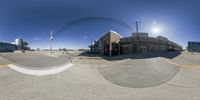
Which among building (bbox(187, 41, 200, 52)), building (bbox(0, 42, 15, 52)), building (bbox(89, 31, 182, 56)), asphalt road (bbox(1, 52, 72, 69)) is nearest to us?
asphalt road (bbox(1, 52, 72, 69))

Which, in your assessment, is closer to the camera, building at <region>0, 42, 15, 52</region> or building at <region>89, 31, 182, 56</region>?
building at <region>0, 42, 15, 52</region>

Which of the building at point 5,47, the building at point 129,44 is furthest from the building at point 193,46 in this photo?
the building at point 5,47

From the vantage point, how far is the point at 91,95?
4.08 m

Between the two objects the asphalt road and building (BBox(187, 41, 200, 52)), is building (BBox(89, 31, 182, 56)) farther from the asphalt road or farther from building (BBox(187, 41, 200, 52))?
the asphalt road

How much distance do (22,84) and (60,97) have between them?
2.37m

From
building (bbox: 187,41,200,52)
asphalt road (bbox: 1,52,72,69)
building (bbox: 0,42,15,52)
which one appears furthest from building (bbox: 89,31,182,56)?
building (bbox: 0,42,15,52)

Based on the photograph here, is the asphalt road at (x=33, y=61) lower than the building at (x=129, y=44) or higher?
lower

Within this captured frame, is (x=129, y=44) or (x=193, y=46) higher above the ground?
(x=129, y=44)

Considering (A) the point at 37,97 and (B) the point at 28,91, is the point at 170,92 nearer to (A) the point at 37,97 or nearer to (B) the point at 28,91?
(A) the point at 37,97

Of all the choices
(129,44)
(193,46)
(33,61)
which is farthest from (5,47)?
(193,46)

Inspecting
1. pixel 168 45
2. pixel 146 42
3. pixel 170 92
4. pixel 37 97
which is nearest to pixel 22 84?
pixel 37 97

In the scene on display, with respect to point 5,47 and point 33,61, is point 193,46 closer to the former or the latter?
point 33,61

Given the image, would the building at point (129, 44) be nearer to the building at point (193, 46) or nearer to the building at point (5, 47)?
the building at point (193, 46)

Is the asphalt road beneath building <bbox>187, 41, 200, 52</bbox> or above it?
beneath
